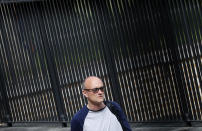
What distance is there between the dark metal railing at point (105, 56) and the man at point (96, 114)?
14.1 ft

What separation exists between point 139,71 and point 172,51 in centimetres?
95

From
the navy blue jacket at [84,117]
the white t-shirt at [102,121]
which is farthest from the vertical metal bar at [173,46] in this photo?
the white t-shirt at [102,121]

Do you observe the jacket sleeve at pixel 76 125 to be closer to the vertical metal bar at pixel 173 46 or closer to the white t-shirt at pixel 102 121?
the white t-shirt at pixel 102 121

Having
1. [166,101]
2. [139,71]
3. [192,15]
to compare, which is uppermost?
[192,15]

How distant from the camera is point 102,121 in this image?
472 cm

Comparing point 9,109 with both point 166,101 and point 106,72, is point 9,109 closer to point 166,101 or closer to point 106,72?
point 106,72

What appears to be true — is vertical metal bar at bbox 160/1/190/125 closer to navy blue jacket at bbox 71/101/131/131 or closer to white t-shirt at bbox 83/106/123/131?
navy blue jacket at bbox 71/101/131/131

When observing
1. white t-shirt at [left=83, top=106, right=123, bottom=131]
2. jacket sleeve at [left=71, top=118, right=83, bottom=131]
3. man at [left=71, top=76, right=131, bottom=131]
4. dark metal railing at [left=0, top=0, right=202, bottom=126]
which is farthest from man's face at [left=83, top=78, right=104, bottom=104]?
dark metal railing at [left=0, top=0, right=202, bottom=126]

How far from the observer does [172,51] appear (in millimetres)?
9211

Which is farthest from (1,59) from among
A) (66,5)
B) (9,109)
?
(66,5)

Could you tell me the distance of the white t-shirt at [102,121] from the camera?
15.4ft

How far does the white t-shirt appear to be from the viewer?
470 centimetres

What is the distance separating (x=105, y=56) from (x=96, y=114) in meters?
5.67

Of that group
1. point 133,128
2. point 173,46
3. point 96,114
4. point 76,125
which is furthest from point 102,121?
point 133,128
